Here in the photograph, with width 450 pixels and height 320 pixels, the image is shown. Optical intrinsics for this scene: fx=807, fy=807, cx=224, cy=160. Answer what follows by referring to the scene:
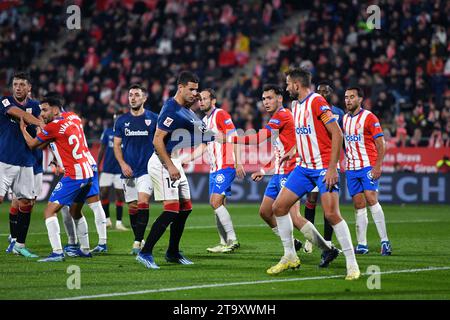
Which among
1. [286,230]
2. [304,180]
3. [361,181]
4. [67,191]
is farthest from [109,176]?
[304,180]

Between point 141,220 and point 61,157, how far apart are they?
168 centimetres

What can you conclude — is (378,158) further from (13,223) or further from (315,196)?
(13,223)

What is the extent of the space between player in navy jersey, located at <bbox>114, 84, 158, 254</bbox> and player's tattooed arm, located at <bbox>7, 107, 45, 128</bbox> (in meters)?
1.56

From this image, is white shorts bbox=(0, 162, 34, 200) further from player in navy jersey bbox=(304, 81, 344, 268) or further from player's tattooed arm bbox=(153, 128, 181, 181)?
player in navy jersey bbox=(304, 81, 344, 268)

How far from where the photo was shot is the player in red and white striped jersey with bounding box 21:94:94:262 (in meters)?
11.5

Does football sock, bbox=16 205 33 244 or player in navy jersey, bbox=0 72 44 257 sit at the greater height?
player in navy jersey, bbox=0 72 44 257

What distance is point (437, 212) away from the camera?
2184 cm

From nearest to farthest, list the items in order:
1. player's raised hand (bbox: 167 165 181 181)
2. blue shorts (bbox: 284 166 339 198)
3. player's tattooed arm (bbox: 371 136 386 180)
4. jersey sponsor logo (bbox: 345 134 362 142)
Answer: blue shorts (bbox: 284 166 339 198) < player's raised hand (bbox: 167 165 181 181) < player's tattooed arm (bbox: 371 136 386 180) < jersey sponsor logo (bbox: 345 134 362 142)

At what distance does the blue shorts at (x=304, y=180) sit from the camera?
9812 mm

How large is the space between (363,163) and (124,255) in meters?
4.06

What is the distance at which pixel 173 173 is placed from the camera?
10609 mm

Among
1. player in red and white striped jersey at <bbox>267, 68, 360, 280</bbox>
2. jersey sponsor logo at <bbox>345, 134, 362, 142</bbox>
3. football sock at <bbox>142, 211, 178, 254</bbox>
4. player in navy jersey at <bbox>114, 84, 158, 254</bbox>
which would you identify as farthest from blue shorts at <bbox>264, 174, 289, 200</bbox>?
player in navy jersey at <bbox>114, 84, 158, 254</bbox>
